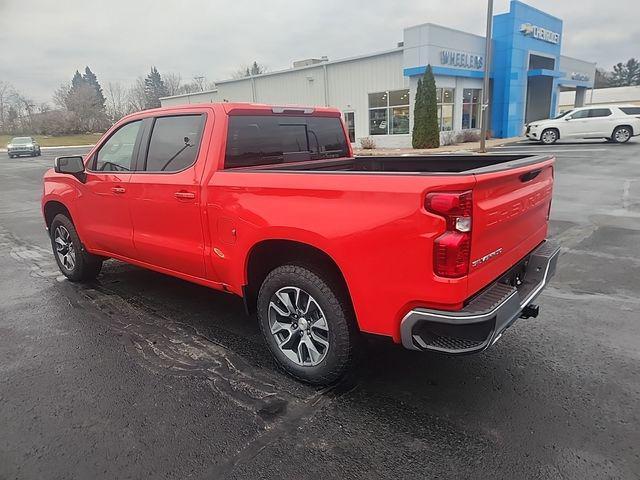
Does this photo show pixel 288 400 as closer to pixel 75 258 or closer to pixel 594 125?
pixel 75 258

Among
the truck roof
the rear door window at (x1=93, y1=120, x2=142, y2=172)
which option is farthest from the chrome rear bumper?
the rear door window at (x1=93, y1=120, x2=142, y2=172)

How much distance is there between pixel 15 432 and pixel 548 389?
3387mm

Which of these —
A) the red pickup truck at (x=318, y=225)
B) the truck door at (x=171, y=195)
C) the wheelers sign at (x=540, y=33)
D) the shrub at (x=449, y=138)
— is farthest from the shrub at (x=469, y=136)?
the truck door at (x=171, y=195)

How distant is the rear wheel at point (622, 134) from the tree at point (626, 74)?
81044 mm

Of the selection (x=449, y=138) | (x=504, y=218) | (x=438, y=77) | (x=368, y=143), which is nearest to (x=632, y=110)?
(x=449, y=138)

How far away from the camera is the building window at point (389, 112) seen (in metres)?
25.4

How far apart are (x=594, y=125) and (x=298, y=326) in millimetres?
25107

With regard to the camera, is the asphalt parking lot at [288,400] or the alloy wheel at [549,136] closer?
the asphalt parking lot at [288,400]

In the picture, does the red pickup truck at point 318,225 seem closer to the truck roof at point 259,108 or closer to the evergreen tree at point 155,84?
the truck roof at point 259,108

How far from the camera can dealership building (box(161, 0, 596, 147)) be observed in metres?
23.9

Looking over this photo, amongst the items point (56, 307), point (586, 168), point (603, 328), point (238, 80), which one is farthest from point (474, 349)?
point (238, 80)

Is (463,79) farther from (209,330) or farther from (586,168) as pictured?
(209,330)

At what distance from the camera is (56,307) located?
4801 mm

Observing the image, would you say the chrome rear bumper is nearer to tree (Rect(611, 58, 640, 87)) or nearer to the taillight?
the taillight
